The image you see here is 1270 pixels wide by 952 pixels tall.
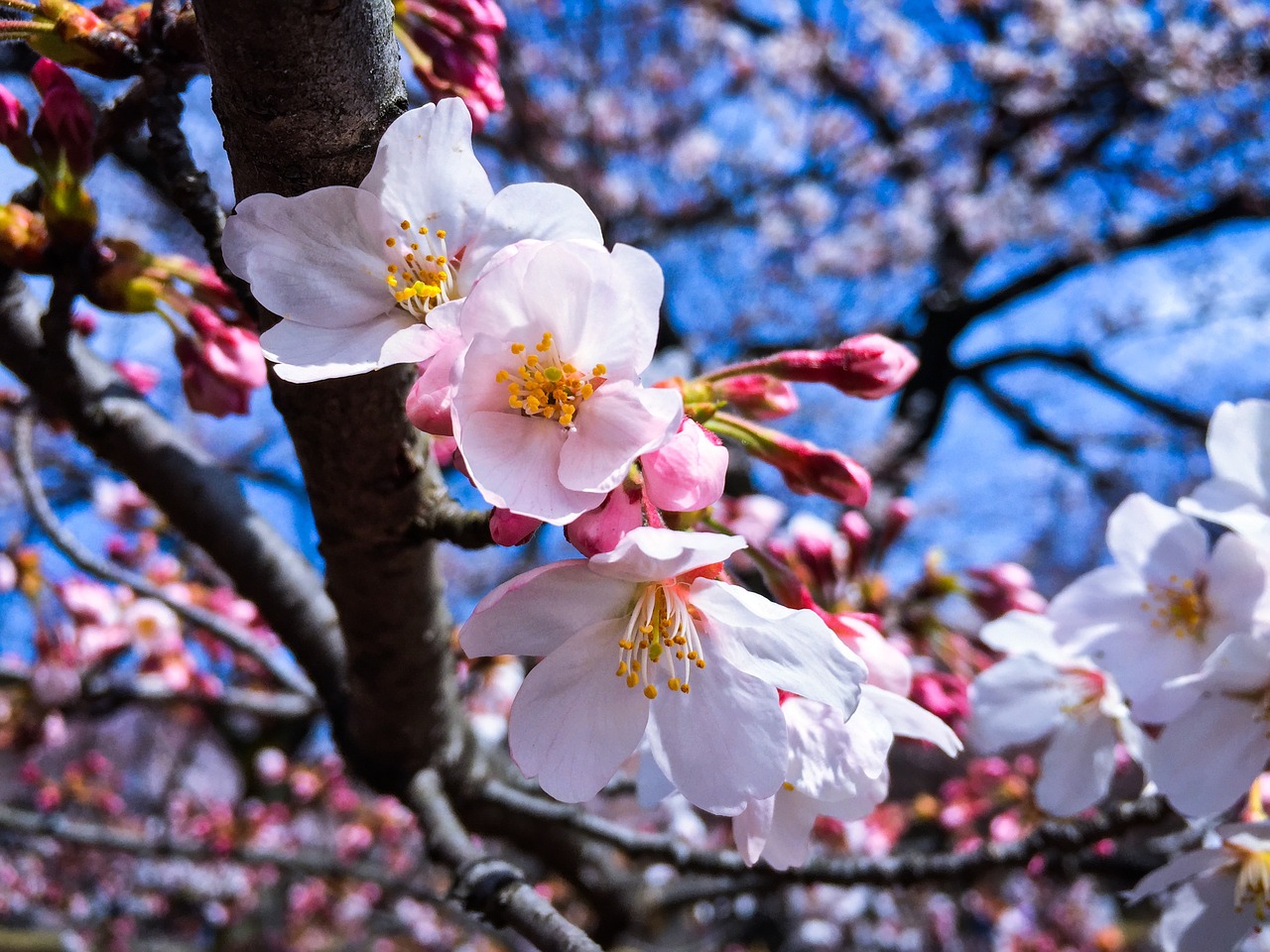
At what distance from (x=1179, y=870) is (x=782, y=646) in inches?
31.1

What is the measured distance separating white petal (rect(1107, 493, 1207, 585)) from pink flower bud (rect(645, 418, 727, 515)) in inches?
30.5

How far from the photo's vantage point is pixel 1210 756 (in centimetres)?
99

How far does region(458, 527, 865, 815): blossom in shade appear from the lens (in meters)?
0.67

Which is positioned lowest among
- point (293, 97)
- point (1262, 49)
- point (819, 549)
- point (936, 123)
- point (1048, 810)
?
point (936, 123)

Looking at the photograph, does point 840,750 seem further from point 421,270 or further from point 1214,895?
point 1214,895

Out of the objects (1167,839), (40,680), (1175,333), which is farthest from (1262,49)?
(40,680)

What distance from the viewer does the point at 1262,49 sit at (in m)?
6.07

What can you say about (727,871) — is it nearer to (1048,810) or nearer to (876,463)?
(1048,810)

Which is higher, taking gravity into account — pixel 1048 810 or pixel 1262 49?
pixel 1262 49

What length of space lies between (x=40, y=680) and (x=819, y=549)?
2.49 meters

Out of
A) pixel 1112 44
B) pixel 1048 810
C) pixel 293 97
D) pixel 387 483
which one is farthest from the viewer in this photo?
pixel 1112 44

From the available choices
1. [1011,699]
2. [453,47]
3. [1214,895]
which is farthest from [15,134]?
[1214,895]

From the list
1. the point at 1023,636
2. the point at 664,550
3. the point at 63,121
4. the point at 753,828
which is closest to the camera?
the point at 664,550

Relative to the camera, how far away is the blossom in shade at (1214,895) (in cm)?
107
